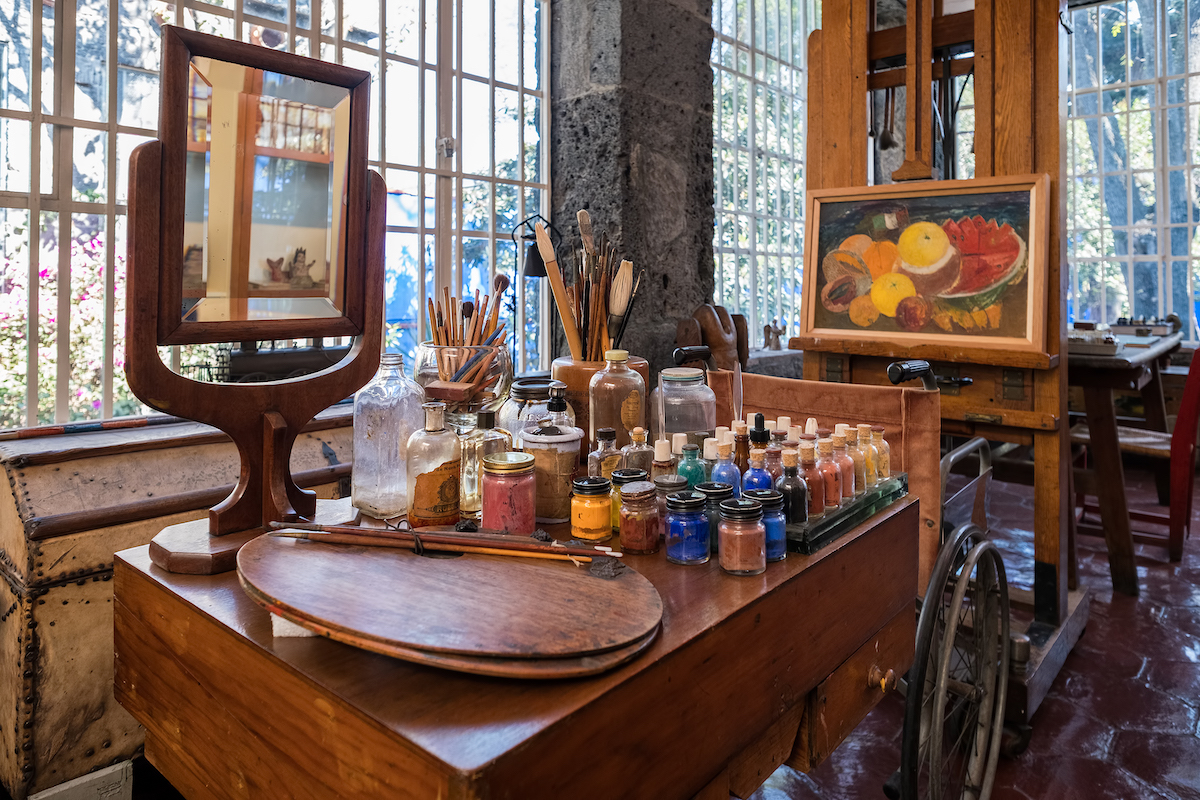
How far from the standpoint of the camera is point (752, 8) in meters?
4.43

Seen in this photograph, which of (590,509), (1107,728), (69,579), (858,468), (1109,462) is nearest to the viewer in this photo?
(590,509)

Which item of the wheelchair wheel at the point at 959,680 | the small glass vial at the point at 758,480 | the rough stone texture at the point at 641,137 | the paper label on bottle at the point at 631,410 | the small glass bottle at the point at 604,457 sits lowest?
the wheelchair wheel at the point at 959,680

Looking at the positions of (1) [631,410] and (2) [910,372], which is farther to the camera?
(2) [910,372]

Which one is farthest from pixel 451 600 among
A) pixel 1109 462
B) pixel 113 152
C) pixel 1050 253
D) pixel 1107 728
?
pixel 1109 462

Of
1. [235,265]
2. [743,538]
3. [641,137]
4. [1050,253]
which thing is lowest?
[743,538]

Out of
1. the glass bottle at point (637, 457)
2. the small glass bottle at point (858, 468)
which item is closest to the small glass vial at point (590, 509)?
the glass bottle at point (637, 457)

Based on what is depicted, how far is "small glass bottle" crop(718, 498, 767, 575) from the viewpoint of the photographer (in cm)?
104

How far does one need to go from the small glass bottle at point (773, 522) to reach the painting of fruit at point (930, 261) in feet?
6.09

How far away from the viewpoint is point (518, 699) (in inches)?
28.9

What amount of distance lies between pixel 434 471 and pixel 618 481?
289 millimetres

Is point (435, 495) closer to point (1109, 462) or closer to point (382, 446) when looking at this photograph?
point (382, 446)

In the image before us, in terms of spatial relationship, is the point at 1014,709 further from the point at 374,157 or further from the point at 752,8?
the point at 752,8

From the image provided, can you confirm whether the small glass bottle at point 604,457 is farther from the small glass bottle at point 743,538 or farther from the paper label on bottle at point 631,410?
the small glass bottle at point 743,538

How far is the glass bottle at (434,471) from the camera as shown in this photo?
118cm
